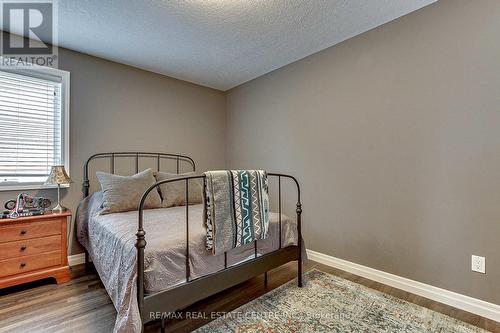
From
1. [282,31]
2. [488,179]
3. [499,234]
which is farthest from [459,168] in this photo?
[282,31]

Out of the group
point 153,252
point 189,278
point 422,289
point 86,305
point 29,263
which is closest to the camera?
point 153,252

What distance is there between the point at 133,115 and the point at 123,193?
1.19 m

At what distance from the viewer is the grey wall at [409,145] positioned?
6.07ft

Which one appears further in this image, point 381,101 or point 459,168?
point 381,101

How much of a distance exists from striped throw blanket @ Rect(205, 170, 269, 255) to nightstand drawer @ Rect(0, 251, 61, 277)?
1.76m

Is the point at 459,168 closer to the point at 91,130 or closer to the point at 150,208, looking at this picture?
the point at 150,208

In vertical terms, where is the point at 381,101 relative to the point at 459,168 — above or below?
above

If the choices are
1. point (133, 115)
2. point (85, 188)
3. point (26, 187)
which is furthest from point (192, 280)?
point (133, 115)

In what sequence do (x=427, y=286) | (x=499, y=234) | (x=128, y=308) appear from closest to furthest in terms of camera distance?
(x=128, y=308)
(x=499, y=234)
(x=427, y=286)

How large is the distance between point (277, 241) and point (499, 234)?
160cm

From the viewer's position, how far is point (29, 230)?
2.24m

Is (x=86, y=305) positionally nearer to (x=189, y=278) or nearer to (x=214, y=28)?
(x=189, y=278)

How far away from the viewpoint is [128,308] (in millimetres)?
1328

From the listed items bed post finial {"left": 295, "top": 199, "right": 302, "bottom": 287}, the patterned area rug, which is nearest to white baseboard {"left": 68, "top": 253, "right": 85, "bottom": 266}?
the patterned area rug
